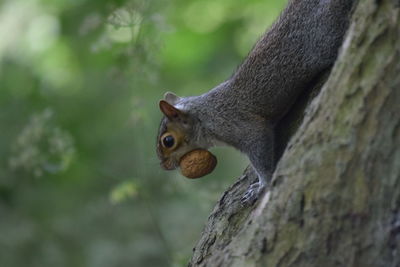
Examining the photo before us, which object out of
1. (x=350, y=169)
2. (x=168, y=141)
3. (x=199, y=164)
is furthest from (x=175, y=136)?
(x=350, y=169)

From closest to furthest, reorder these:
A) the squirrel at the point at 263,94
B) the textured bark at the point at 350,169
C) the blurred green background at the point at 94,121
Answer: the textured bark at the point at 350,169, the squirrel at the point at 263,94, the blurred green background at the point at 94,121

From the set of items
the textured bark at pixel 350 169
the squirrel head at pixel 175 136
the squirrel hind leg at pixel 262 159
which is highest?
the squirrel head at pixel 175 136

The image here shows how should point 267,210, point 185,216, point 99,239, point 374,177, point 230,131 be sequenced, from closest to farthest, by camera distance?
point 374,177, point 267,210, point 230,131, point 185,216, point 99,239

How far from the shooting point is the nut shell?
3.49 meters

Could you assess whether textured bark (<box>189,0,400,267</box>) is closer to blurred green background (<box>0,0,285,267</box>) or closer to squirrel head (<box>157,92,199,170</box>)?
squirrel head (<box>157,92,199,170</box>)

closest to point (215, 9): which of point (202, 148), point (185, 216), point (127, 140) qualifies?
point (127, 140)

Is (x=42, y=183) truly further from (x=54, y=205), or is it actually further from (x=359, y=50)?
(x=359, y=50)

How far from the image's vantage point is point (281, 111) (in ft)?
10.6

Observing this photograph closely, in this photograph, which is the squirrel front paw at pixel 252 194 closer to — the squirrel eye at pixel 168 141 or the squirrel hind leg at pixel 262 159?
the squirrel hind leg at pixel 262 159

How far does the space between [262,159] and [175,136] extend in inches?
20.4

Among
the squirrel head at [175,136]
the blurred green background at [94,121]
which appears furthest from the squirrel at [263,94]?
the blurred green background at [94,121]

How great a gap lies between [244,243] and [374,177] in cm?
46

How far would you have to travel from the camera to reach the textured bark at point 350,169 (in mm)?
2121

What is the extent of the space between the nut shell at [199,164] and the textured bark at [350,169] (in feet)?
3.92
